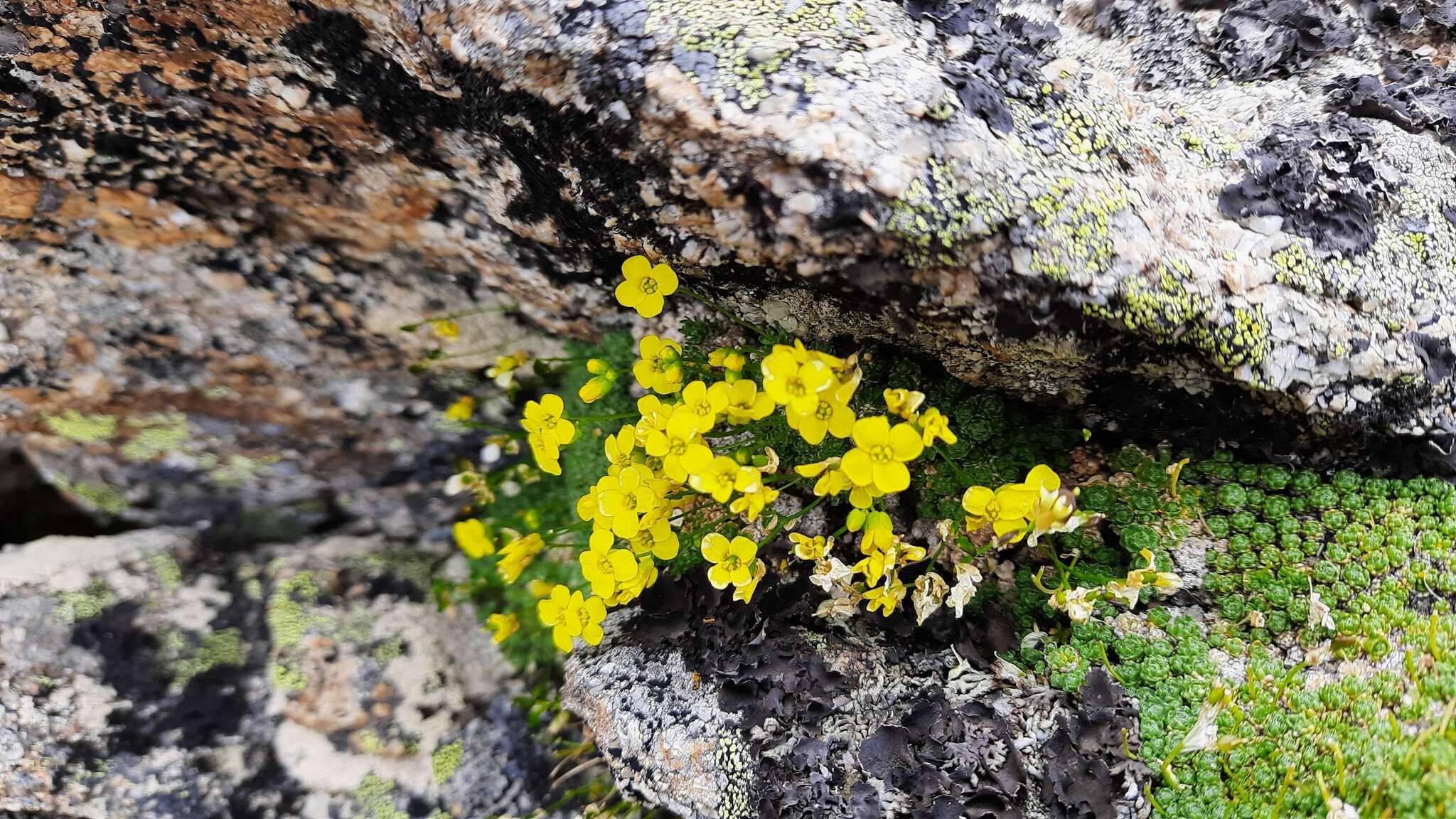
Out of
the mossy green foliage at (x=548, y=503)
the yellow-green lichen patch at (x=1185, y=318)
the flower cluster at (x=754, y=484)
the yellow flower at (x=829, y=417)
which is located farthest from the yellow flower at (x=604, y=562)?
the yellow-green lichen patch at (x=1185, y=318)

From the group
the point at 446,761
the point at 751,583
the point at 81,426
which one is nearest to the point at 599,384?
the point at 751,583

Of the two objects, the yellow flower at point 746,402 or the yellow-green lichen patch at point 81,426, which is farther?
the yellow-green lichen patch at point 81,426

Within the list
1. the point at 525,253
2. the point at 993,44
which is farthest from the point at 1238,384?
the point at 525,253

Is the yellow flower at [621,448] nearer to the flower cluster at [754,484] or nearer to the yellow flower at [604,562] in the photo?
the flower cluster at [754,484]

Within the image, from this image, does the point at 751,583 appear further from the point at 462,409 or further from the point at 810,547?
the point at 462,409

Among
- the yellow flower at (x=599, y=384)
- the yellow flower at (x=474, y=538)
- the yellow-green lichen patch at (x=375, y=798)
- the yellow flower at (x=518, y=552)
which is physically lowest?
the yellow-green lichen patch at (x=375, y=798)

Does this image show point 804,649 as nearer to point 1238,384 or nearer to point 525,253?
point 1238,384
